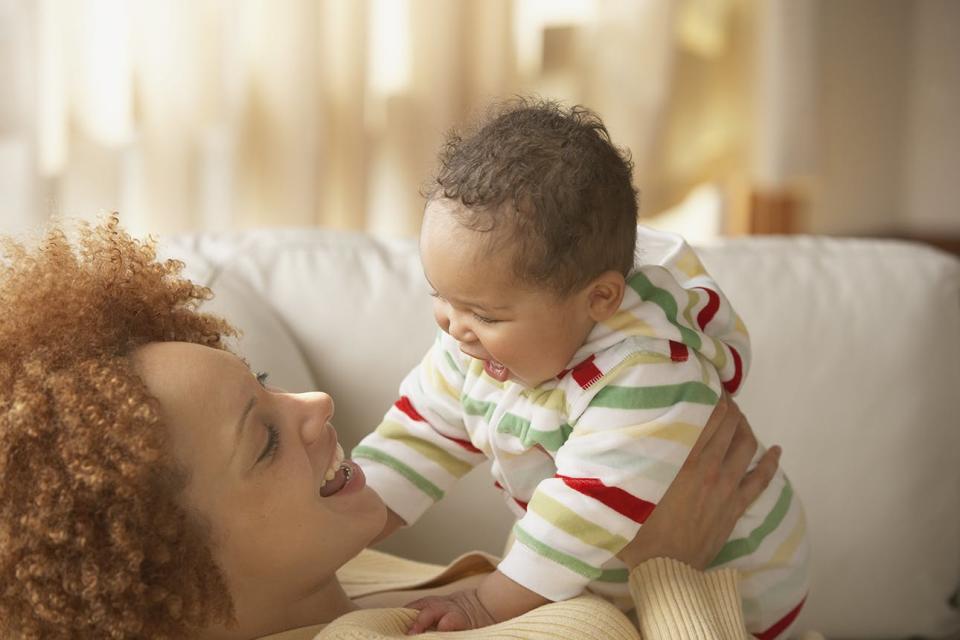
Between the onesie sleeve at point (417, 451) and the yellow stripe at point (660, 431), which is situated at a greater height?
the yellow stripe at point (660, 431)

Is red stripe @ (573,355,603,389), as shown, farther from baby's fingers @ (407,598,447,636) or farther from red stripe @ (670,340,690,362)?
baby's fingers @ (407,598,447,636)

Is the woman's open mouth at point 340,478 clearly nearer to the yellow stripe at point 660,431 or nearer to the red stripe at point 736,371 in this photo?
the yellow stripe at point 660,431

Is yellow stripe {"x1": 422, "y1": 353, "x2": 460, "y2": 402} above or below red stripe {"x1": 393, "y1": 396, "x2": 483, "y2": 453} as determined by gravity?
above

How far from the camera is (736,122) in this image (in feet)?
12.9

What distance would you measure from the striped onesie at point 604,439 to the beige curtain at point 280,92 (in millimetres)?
1346

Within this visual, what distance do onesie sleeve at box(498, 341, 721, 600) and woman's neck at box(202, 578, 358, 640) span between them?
0.24 metres


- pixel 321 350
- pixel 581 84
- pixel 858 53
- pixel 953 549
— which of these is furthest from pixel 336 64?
pixel 858 53

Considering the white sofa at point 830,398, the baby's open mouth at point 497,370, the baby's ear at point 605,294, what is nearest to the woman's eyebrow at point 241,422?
the baby's open mouth at point 497,370

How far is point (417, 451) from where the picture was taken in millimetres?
1459

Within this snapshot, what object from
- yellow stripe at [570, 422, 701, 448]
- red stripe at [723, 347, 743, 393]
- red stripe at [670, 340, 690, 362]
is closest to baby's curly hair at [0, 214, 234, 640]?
yellow stripe at [570, 422, 701, 448]

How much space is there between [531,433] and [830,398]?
0.75 m

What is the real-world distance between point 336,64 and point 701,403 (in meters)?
1.94

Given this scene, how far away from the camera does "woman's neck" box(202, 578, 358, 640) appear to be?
1258mm

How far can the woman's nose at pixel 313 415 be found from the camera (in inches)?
49.3
